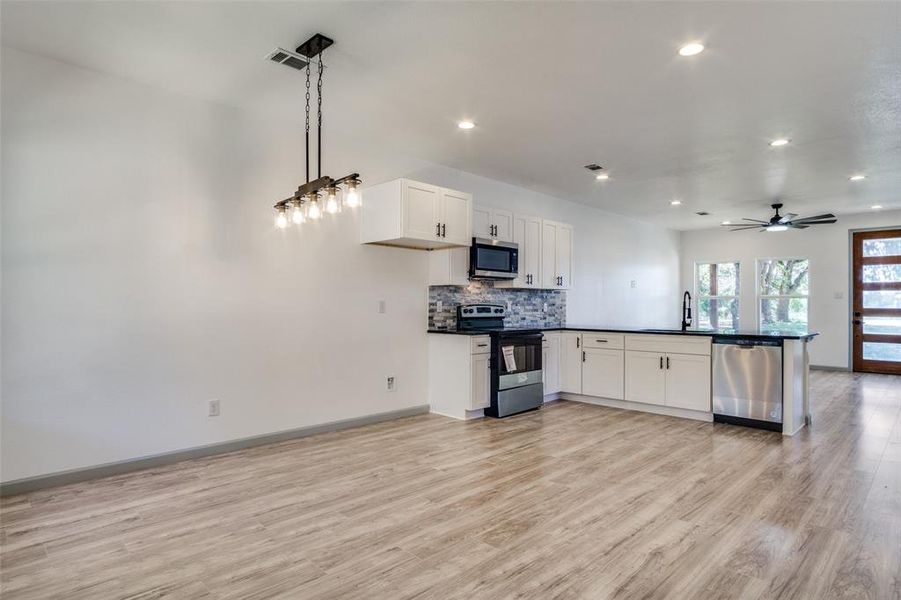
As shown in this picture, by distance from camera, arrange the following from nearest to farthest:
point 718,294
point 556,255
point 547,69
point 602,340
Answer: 1. point 547,69
2. point 602,340
3. point 556,255
4. point 718,294

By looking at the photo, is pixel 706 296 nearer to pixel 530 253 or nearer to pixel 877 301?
pixel 877 301

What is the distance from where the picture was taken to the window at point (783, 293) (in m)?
9.01

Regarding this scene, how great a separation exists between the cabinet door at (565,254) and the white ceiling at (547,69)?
4.88 feet

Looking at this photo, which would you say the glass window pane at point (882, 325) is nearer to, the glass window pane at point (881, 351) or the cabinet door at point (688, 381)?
the glass window pane at point (881, 351)

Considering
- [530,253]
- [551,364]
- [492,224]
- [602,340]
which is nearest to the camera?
[492,224]

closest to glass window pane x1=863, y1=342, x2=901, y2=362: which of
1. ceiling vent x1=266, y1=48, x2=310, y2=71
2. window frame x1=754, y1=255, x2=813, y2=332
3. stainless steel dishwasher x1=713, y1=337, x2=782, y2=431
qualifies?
window frame x1=754, y1=255, x2=813, y2=332

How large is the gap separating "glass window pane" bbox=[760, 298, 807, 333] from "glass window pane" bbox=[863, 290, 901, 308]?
875 millimetres

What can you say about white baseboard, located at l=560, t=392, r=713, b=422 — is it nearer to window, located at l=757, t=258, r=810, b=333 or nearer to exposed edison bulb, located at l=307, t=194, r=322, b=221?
exposed edison bulb, located at l=307, t=194, r=322, b=221

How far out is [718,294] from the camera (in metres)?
10.2

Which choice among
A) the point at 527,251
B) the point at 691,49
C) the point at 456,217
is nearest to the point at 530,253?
the point at 527,251

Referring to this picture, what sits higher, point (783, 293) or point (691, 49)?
point (691, 49)

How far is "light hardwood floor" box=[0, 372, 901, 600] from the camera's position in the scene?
2.12 meters

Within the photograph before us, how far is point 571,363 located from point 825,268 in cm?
597

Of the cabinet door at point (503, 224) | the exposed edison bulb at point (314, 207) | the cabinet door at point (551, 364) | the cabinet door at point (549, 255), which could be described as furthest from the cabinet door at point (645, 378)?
the exposed edison bulb at point (314, 207)
